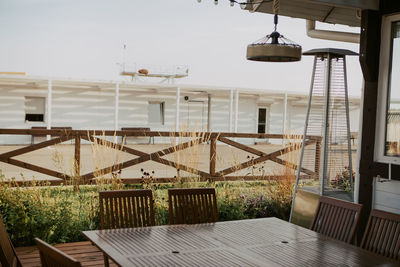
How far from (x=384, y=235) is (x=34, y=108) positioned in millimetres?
16559

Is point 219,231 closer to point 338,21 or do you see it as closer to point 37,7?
point 338,21

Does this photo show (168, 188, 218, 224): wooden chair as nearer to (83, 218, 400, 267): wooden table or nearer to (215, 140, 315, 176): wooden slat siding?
(83, 218, 400, 267): wooden table

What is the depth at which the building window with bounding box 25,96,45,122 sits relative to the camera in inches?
692

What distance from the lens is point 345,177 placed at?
588 centimetres

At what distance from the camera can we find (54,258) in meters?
1.85

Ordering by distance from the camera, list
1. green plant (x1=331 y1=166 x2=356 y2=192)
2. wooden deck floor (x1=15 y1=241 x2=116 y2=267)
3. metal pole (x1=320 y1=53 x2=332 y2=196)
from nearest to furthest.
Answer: wooden deck floor (x1=15 y1=241 x2=116 y2=267) → metal pole (x1=320 y1=53 x2=332 y2=196) → green plant (x1=331 y1=166 x2=356 y2=192)

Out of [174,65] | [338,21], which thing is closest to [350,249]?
[338,21]

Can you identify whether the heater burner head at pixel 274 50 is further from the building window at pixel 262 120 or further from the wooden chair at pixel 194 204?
the building window at pixel 262 120

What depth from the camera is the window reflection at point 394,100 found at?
4461 mm

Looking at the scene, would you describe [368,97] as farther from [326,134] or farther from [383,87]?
[326,134]

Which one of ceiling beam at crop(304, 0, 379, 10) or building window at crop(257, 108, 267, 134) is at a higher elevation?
ceiling beam at crop(304, 0, 379, 10)

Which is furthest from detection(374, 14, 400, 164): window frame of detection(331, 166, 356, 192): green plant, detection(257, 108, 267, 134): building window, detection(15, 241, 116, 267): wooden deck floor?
detection(257, 108, 267, 134): building window

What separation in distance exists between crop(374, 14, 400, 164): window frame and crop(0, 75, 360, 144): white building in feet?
36.6

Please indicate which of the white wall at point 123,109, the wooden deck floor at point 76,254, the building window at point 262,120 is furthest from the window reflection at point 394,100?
the building window at point 262,120
